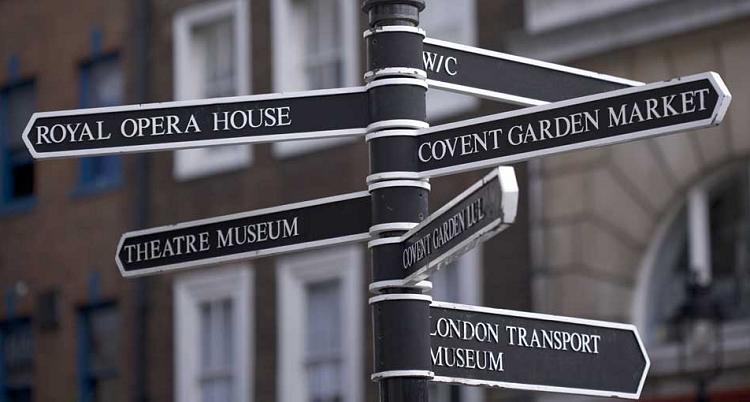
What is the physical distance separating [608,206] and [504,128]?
32.4 feet

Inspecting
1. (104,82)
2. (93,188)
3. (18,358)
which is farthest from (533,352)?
(18,358)

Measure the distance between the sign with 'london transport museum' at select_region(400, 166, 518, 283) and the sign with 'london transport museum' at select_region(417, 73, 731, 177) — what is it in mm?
272

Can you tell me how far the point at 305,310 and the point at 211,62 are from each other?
138 inches

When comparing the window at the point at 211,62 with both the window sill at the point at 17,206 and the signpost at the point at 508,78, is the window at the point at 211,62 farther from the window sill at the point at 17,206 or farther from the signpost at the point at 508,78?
the signpost at the point at 508,78

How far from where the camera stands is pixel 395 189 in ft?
17.8

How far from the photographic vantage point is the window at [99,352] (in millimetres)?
20453

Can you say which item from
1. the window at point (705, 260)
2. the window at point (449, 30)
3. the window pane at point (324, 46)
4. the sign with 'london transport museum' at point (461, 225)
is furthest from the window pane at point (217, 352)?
the sign with 'london transport museum' at point (461, 225)

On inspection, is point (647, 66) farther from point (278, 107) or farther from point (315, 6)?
point (278, 107)

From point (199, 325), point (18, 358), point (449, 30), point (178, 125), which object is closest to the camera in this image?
point (178, 125)

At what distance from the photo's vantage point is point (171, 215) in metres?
19.7

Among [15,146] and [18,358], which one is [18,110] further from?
[18,358]

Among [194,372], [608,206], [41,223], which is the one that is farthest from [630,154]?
[41,223]

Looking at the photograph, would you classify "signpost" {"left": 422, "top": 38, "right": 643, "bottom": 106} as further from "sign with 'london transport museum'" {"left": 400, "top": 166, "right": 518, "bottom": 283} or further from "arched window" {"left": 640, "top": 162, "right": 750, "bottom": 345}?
"arched window" {"left": 640, "top": 162, "right": 750, "bottom": 345}

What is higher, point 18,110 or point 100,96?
point 18,110
